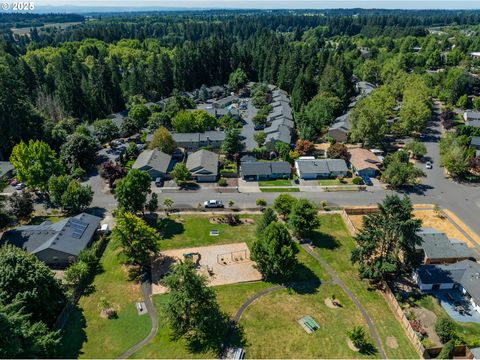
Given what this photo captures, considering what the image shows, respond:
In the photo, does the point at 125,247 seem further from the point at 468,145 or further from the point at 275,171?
the point at 468,145

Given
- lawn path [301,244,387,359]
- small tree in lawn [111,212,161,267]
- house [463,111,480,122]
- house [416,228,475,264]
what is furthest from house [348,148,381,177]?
small tree in lawn [111,212,161,267]

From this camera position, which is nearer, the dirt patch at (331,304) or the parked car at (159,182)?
the dirt patch at (331,304)

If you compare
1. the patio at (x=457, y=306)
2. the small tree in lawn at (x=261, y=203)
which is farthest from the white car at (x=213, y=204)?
the patio at (x=457, y=306)

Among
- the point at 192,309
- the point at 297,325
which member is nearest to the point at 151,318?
the point at 192,309

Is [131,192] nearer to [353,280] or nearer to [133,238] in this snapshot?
[133,238]

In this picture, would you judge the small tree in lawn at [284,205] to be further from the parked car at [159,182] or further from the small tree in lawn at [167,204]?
the parked car at [159,182]

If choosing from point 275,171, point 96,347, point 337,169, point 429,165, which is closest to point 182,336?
point 96,347

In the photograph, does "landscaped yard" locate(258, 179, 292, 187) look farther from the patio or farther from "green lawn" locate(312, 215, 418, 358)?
the patio
